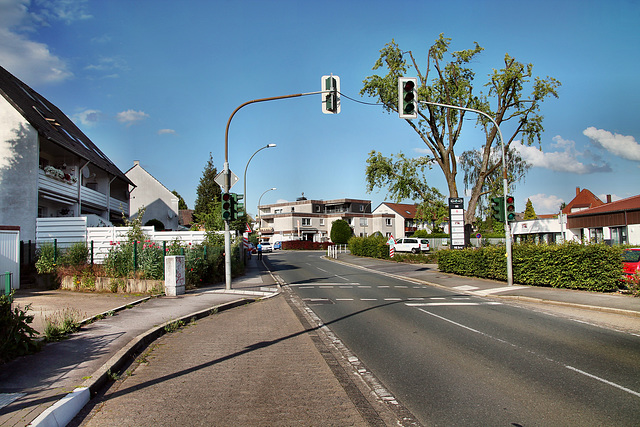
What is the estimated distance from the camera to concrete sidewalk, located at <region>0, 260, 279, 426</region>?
473 cm

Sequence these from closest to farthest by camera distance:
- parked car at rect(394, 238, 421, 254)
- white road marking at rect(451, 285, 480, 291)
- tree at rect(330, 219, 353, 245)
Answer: white road marking at rect(451, 285, 480, 291) < parked car at rect(394, 238, 421, 254) < tree at rect(330, 219, 353, 245)

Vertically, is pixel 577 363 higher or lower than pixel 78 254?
lower

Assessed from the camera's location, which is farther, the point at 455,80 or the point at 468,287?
the point at 455,80

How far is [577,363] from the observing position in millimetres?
6680

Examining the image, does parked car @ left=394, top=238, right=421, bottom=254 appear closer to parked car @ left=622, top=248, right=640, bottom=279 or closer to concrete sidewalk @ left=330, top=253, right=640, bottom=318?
concrete sidewalk @ left=330, top=253, right=640, bottom=318

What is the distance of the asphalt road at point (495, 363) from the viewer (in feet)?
15.9

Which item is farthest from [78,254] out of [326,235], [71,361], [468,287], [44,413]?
[326,235]

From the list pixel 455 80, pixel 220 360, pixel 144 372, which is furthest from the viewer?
pixel 455 80

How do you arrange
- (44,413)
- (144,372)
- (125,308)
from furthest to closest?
(125,308) → (144,372) → (44,413)

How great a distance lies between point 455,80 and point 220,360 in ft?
95.7

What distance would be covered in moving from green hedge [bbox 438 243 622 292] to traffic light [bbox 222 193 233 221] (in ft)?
37.7

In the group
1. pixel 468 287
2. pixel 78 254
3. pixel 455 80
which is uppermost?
pixel 455 80

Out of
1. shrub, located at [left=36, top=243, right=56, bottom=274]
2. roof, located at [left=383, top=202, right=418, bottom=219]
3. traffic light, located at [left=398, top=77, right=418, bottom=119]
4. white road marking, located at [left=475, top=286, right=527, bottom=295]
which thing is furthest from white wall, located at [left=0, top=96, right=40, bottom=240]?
roof, located at [left=383, top=202, right=418, bottom=219]

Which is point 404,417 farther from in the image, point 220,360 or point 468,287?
point 468,287
